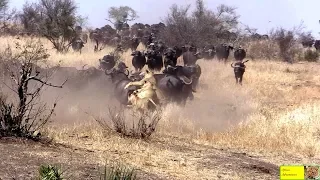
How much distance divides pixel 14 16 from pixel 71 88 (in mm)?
42344

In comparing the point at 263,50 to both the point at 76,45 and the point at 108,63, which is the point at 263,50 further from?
the point at 108,63

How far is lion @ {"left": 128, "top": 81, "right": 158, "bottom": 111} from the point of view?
16.2m

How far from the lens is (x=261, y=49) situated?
164 feet

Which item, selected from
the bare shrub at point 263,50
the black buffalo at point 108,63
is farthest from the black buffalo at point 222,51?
the black buffalo at point 108,63

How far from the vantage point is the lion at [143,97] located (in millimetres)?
16214

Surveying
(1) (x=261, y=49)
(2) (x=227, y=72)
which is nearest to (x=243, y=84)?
(2) (x=227, y=72)

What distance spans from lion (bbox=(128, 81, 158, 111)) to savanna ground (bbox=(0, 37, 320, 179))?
687 millimetres

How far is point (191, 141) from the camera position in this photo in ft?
44.6

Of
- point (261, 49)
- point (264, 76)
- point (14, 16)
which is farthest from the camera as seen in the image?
point (14, 16)

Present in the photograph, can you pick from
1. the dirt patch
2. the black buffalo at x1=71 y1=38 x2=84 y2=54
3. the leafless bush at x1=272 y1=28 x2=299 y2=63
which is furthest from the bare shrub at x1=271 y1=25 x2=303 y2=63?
the dirt patch

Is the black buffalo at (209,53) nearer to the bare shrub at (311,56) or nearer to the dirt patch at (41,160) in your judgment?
the bare shrub at (311,56)

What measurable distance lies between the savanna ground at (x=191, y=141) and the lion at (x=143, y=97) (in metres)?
0.69

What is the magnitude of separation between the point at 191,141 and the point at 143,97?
10.9ft

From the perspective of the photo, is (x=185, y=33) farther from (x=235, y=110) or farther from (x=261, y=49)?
(x=235, y=110)
